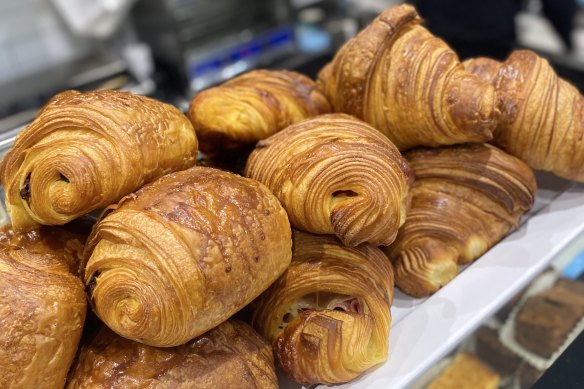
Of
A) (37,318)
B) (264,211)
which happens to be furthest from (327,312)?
(37,318)

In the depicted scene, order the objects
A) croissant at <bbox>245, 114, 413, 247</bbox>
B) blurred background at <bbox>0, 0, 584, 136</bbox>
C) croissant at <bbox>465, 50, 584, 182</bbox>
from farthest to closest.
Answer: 1. blurred background at <bbox>0, 0, 584, 136</bbox>
2. croissant at <bbox>465, 50, 584, 182</bbox>
3. croissant at <bbox>245, 114, 413, 247</bbox>

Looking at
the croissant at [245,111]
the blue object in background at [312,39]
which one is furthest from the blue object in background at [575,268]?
the blue object in background at [312,39]

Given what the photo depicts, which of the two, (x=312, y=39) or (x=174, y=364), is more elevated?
(x=174, y=364)

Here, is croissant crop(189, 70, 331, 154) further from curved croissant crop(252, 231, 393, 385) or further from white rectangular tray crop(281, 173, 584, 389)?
white rectangular tray crop(281, 173, 584, 389)

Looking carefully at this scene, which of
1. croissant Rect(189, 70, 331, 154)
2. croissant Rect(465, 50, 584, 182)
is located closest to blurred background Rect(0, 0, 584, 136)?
croissant Rect(465, 50, 584, 182)

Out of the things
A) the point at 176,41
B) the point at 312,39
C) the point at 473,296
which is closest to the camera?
the point at 473,296

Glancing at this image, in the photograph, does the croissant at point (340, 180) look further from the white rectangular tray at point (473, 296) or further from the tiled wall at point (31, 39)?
the tiled wall at point (31, 39)

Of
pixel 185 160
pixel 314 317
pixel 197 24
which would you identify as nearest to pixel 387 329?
pixel 314 317

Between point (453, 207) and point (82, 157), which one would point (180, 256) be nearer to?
point (82, 157)
